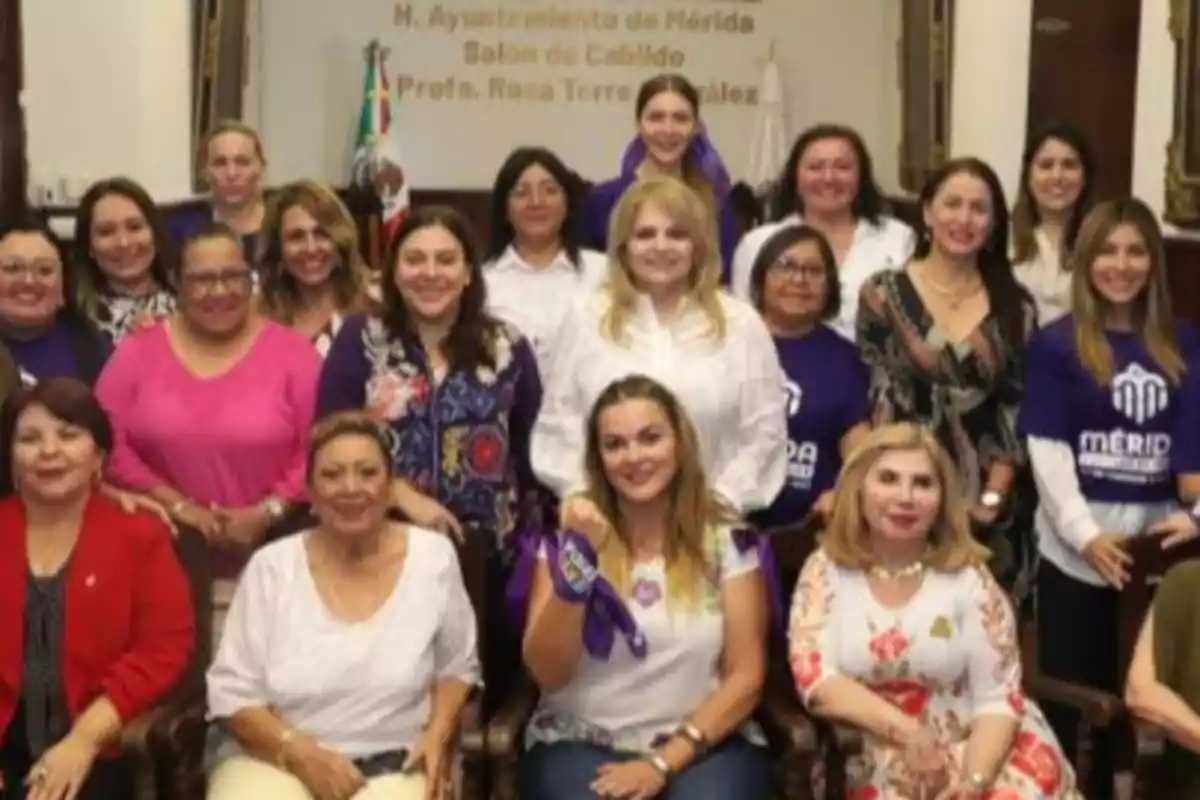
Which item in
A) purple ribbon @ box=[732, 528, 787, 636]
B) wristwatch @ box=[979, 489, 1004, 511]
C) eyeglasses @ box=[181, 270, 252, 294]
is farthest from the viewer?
wristwatch @ box=[979, 489, 1004, 511]

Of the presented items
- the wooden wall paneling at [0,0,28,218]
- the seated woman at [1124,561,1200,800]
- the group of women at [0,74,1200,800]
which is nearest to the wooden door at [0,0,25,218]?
the wooden wall paneling at [0,0,28,218]

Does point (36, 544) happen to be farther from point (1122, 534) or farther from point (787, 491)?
point (1122, 534)

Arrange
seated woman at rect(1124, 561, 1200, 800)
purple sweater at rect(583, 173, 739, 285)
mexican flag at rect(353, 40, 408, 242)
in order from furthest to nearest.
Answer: mexican flag at rect(353, 40, 408, 242), purple sweater at rect(583, 173, 739, 285), seated woman at rect(1124, 561, 1200, 800)

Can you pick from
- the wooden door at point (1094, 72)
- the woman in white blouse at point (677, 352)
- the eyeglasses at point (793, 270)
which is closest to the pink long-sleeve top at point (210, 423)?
the woman in white blouse at point (677, 352)

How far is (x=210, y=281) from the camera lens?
353 centimetres

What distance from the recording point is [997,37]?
21.6ft

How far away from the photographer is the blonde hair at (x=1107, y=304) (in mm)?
3549

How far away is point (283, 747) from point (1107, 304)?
5.93ft

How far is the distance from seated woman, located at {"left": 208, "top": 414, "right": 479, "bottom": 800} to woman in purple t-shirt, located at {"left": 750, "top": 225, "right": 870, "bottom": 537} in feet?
2.92

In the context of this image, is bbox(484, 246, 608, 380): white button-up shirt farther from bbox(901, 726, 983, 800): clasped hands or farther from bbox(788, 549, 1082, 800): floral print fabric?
bbox(901, 726, 983, 800): clasped hands

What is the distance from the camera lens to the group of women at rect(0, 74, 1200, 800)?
306 centimetres

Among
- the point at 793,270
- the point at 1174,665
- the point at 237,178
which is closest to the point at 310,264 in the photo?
the point at 237,178

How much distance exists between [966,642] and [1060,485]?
0.61 meters

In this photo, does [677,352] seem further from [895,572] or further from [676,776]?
[676,776]
